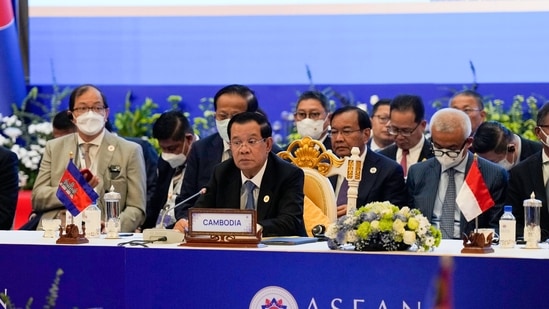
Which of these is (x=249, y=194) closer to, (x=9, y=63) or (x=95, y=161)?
Answer: (x=95, y=161)

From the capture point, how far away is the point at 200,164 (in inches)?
259

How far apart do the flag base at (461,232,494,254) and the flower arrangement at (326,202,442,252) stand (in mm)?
121

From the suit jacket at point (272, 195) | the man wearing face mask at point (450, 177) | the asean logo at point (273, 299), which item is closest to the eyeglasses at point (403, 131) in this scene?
the man wearing face mask at point (450, 177)

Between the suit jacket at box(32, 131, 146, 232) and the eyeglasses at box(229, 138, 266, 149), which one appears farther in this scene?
the suit jacket at box(32, 131, 146, 232)

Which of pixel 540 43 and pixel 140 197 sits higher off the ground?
pixel 540 43

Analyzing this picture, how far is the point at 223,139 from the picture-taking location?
6.68 metres

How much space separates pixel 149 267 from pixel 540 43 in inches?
215

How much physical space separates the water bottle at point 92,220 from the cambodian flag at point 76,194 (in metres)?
0.11

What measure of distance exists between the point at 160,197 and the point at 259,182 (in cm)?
183

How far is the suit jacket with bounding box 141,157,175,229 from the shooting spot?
7.21 metres

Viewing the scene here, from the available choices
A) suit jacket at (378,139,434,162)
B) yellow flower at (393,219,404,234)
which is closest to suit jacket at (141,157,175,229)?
suit jacket at (378,139,434,162)

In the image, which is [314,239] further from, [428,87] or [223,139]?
[428,87]

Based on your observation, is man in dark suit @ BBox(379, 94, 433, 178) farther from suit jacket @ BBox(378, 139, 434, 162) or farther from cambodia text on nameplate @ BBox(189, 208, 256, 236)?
cambodia text on nameplate @ BBox(189, 208, 256, 236)

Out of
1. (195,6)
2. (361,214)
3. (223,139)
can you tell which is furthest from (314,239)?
(195,6)
